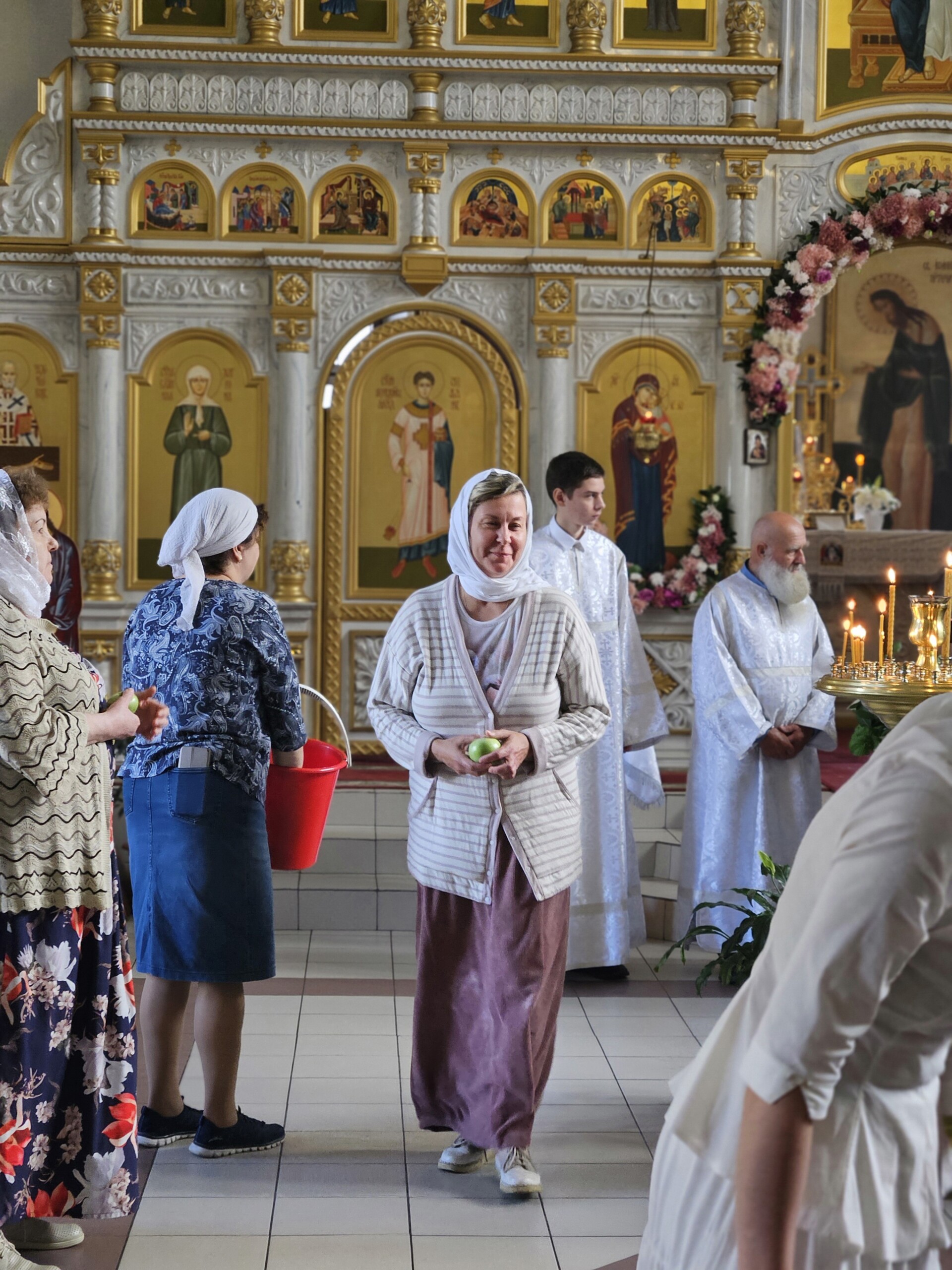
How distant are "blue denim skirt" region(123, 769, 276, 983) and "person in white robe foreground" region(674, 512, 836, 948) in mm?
2816

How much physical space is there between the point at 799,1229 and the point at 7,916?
213cm

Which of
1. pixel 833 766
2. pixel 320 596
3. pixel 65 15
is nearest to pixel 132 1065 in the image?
pixel 320 596

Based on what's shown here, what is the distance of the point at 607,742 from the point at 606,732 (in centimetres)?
28

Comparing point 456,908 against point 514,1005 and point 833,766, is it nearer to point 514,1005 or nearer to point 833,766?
point 514,1005

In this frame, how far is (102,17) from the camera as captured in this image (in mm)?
8625

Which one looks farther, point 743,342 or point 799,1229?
point 743,342

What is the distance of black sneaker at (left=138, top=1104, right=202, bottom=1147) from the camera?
396 cm

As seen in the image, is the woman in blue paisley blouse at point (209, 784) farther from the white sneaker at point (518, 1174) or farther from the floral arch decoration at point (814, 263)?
the floral arch decoration at point (814, 263)

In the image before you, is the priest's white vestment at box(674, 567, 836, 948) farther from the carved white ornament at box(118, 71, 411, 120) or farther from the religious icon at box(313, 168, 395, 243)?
the carved white ornament at box(118, 71, 411, 120)

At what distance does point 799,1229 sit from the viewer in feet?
4.50

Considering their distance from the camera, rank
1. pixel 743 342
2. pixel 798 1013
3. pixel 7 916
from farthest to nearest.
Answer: pixel 743 342, pixel 7 916, pixel 798 1013

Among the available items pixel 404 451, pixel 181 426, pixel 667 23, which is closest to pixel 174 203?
pixel 181 426

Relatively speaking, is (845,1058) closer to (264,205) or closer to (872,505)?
(264,205)

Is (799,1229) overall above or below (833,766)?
above
